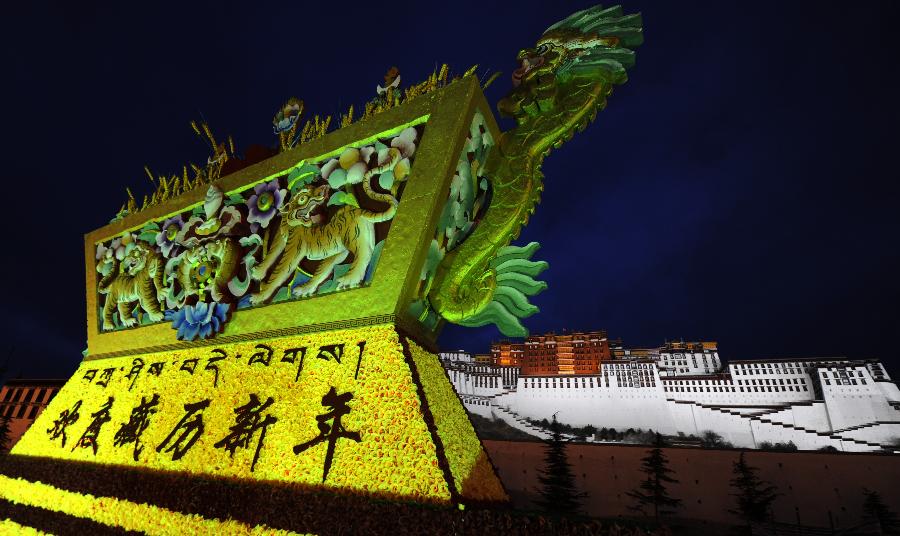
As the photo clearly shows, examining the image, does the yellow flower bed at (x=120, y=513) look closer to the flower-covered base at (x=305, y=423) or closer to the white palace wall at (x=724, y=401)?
the flower-covered base at (x=305, y=423)

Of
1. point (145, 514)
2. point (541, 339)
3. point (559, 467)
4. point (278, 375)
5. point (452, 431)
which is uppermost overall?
point (541, 339)

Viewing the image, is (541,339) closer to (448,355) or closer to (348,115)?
(448,355)

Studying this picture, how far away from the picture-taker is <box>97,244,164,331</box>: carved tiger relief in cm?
500

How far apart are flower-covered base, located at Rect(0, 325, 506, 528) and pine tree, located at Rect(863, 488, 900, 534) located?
9.77 m

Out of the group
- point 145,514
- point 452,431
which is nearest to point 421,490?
point 452,431

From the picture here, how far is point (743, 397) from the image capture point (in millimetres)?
28812

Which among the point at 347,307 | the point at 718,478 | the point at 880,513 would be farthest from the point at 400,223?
the point at 880,513

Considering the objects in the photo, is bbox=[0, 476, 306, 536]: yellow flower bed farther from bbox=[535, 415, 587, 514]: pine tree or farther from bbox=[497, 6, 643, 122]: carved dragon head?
bbox=[535, 415, 587, 514]: pine tree

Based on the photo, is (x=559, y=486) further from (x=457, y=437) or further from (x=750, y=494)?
(x=457, y=437)

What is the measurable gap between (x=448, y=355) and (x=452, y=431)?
121 ft

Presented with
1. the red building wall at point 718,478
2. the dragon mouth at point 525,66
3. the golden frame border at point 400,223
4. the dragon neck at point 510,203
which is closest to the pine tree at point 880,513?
the red building wall at point 718,478

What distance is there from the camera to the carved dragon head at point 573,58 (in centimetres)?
315

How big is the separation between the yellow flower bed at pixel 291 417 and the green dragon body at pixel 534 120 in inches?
30.0

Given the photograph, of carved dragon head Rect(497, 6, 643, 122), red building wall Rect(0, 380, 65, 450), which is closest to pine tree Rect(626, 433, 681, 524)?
carved dragon head Rect(497, 6, 643, 122)
